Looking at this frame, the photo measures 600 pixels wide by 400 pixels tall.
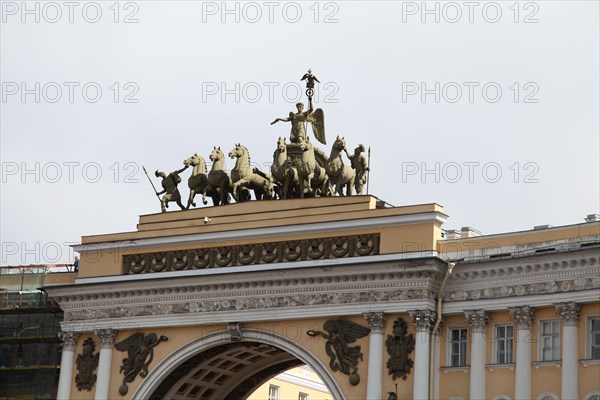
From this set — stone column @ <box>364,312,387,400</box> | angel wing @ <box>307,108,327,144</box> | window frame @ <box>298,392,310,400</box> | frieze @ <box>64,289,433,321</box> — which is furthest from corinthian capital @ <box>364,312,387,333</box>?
window frame @ <box>298,392,310,400</box>

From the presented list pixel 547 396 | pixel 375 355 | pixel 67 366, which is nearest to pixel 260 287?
pixel 375 355

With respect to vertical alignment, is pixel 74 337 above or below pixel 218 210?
below

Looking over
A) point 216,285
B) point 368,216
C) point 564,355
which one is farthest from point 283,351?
point 564,355

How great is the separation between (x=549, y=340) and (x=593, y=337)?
112cm

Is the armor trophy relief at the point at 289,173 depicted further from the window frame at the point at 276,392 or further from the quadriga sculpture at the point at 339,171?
the window frame at the point at 276,392

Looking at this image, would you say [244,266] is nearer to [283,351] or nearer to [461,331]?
[283,351]

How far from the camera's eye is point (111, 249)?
40625 mm

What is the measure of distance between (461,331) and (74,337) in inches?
442

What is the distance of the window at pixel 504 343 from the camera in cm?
3497

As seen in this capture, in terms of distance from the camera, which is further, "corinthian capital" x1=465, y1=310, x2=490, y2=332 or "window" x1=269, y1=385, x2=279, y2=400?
"window" x1=269, y1=385, x2=279, y2=400

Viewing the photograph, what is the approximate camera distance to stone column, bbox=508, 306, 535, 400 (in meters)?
34.1

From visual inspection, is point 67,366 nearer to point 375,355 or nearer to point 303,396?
point 375,355

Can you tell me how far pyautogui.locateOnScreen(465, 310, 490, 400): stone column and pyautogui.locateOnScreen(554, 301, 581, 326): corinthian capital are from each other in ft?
6.68

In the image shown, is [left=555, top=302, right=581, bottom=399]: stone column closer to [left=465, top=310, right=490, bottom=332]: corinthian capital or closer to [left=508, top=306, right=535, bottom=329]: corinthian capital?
[left=508, top=306, right=535, bottom=329]: corinthian capital
